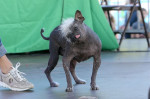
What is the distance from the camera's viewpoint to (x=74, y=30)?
2941 millimetres

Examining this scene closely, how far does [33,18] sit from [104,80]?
2.77 m

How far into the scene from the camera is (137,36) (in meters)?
12.0

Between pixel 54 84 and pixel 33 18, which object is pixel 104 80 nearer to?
pixel 54 84

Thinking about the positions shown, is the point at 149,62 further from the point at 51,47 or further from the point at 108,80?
the point at 51,47

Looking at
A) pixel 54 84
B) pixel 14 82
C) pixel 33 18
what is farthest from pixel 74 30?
pixel 33 18

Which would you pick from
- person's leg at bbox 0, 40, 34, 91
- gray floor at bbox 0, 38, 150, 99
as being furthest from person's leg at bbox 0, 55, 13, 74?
gray floor at bbox 0, 38, 150, 99

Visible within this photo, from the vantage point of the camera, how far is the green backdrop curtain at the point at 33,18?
19.6ft

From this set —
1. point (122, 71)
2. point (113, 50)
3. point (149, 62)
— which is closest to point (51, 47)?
point (122, 71)

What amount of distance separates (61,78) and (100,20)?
100 inches

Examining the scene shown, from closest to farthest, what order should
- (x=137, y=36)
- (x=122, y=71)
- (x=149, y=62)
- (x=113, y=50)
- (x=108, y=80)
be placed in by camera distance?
1. (x=108, y=80)
2. (x=122, y=71)
3. (x=149, y=62)
4. (x=113, y=50)
5. (x=137, y=36)

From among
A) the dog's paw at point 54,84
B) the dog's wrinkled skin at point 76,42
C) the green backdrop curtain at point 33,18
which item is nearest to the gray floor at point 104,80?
the dog's paw at point 54,84

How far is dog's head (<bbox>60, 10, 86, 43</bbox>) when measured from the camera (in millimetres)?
2936

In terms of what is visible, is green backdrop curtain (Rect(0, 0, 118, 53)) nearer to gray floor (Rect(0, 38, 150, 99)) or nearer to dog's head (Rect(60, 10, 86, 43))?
gray floor (Rect(0, 38, 150, 99))

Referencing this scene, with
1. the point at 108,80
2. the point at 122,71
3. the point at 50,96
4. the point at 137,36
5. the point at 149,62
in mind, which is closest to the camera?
the point at 50,96
